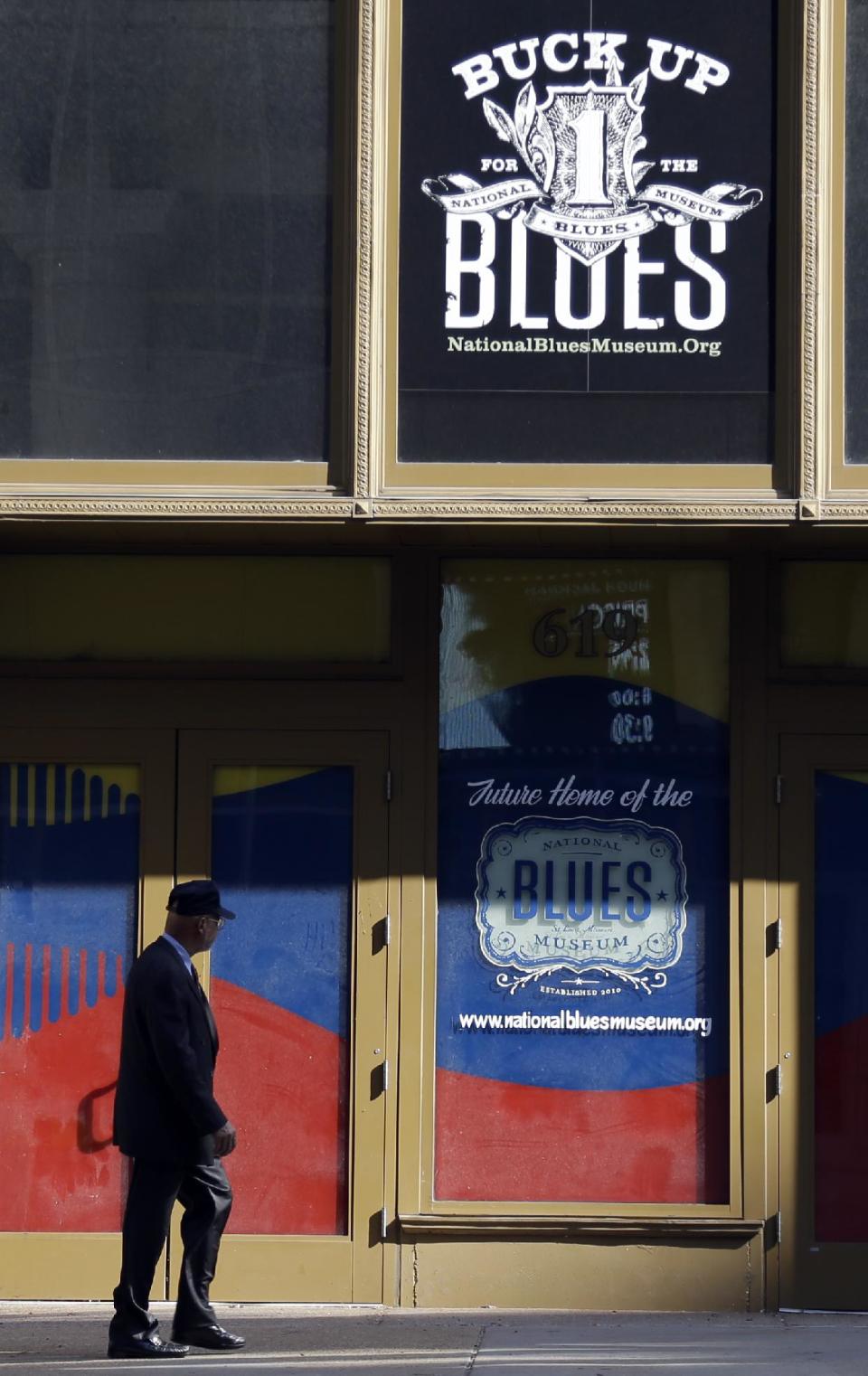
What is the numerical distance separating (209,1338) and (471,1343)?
3.54 ft

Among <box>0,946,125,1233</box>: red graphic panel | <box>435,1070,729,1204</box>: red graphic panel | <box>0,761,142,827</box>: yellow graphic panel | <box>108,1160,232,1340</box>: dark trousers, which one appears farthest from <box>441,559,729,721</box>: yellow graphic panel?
<box>108,1160,232,1340</box>: dark trousers

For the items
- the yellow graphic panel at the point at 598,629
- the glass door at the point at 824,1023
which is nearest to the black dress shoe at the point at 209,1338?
the glass door at the point at 824,1023

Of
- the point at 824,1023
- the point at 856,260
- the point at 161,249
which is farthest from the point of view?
the point at 824,1023

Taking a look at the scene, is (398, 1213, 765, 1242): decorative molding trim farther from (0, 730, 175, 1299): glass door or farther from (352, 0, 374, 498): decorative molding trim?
(352, 0, 374, 498): decorative molding trim

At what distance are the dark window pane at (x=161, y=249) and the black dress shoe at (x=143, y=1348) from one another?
11.8ft

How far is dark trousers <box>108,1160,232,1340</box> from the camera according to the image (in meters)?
6.69

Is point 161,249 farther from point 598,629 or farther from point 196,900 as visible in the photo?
point 196,900

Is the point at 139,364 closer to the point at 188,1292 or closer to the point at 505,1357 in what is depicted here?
the point at 188,1292

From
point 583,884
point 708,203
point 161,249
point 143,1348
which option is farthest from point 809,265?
point 143,1348

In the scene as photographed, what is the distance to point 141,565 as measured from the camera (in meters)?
8.30

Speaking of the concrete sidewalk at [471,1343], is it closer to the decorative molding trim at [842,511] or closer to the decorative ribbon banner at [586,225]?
the decorative molding trim at [842,511]

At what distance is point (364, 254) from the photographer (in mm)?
7602

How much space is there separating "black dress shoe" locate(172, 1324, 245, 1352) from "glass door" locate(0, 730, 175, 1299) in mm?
1256

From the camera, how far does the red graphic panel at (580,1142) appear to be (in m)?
7.95
